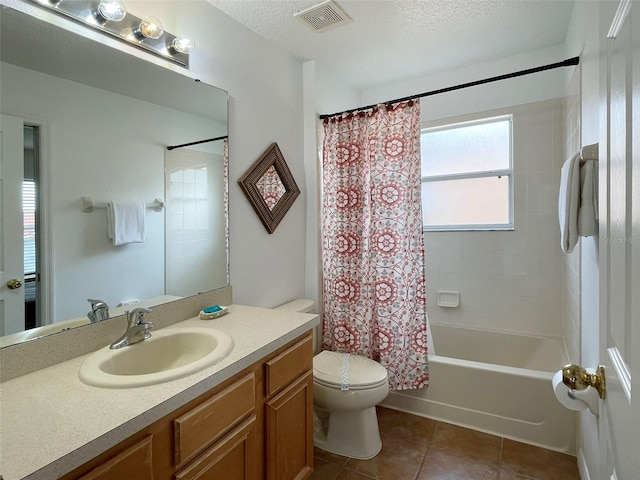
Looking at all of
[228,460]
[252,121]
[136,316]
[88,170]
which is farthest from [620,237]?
[252,121]

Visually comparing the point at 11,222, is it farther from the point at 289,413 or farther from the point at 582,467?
the point at 582,467

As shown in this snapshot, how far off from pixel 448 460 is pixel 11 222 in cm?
223

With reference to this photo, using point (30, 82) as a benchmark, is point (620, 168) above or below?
below

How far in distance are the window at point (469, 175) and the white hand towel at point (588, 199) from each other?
1469mm

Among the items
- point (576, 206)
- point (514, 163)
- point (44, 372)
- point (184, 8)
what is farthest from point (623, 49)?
point (514, 163)

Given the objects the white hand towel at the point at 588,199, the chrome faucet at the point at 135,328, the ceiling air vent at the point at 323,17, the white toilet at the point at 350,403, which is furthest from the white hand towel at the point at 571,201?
the chrome faucet at the point at 135,328

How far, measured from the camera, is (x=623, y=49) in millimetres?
541

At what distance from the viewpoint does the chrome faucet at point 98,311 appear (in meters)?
1.25

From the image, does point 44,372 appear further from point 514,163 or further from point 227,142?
point 514,163

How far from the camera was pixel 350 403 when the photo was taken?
70.8 inches

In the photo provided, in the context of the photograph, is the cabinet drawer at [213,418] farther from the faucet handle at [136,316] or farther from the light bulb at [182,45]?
the light bulb at [182,45]

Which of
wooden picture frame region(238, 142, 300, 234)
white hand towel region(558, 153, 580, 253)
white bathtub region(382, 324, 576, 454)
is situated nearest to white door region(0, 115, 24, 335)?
wooden picture frame region(238, 142, 300, 234)

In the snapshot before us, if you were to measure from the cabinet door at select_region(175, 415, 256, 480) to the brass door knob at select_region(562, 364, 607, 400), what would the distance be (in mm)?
975

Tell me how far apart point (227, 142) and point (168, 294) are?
0.87 m
